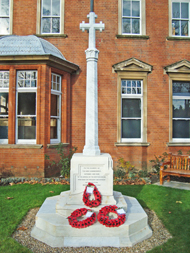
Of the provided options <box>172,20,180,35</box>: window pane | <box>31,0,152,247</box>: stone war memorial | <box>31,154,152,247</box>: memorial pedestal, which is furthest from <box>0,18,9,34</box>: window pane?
<box>31,154,152,247</box>: memorial pedestal

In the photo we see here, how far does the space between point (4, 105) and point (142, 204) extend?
612 centimetres

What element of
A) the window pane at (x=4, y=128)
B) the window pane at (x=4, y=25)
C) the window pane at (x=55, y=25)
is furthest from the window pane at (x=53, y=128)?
the window pane at (x=4, y=25)

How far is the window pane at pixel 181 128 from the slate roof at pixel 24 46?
5.91 metres

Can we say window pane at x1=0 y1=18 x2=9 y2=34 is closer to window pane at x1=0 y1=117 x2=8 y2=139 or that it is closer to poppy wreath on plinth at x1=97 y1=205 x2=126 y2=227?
window pane at x1=0 y1=117 x2=8 y2=139

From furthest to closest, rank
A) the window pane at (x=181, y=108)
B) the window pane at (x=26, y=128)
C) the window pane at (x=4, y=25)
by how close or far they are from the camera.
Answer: the window pane at (x=181, y=108), the window pane at (x=4, y=25), the window pane at (x=26, y=128)

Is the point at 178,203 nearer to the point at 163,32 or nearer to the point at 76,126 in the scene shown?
the point at 76,126

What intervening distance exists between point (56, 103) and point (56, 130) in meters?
1.08

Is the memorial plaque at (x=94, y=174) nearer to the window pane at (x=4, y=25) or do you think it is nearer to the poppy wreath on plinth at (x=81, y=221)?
the poppy wreath on plinth at (x=81, y=221)

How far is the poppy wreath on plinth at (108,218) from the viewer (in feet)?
12.3

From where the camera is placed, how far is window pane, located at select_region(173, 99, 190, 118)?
984 cm

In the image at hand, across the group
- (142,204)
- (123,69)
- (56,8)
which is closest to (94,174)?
(142,204)

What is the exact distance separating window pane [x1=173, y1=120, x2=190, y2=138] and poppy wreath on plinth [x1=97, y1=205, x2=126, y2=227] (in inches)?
263

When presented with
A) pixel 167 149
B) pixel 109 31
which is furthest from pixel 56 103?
pixel 167 149

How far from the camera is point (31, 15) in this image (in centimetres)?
949
